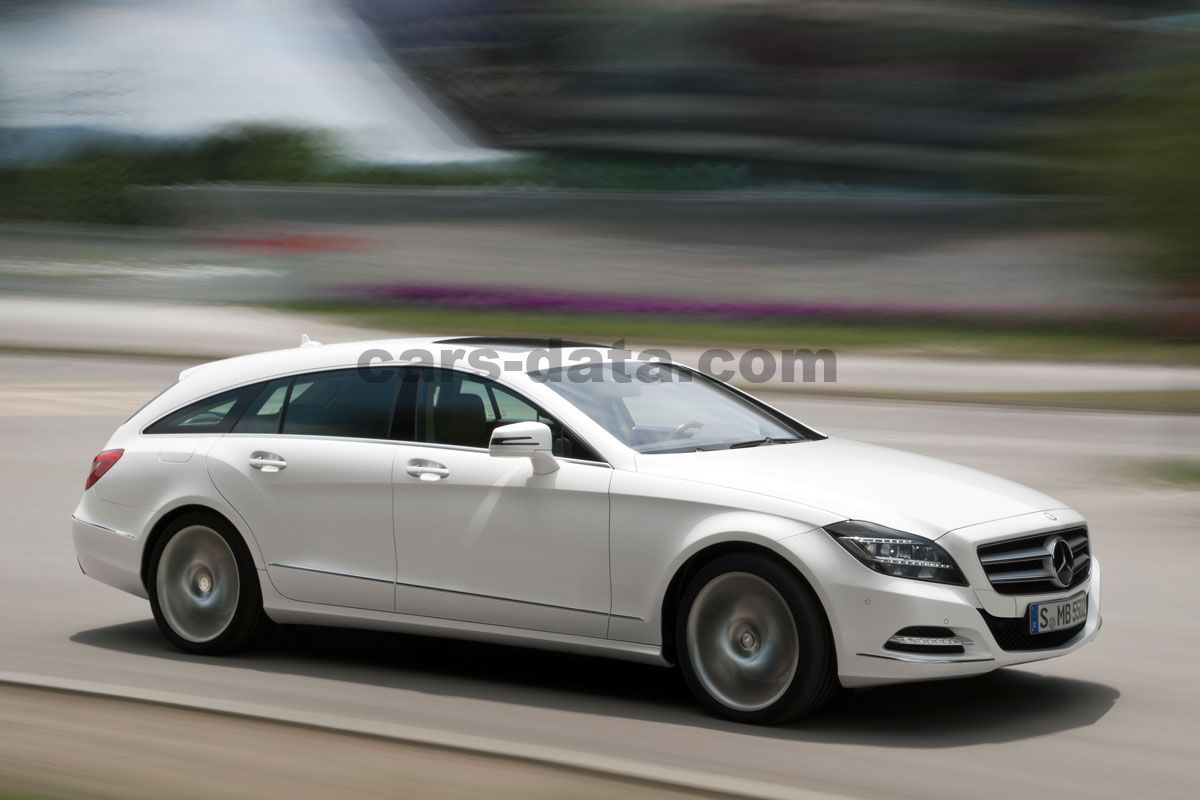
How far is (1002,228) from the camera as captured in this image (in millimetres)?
45531

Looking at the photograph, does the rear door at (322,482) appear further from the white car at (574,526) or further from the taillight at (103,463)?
the taillight at (103,463)

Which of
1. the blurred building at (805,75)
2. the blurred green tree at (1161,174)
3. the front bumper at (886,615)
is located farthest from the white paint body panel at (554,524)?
the blurred building at (805,75)

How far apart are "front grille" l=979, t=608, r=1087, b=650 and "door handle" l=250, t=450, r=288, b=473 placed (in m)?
3.13

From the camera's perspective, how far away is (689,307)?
43719 mm

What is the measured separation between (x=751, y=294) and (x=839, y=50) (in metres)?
11.0

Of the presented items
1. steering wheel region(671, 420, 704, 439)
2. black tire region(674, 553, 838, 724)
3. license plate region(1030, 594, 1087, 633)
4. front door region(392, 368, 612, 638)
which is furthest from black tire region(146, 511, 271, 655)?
license plate region(1030, 594, 1087, 633)

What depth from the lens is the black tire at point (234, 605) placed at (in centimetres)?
764

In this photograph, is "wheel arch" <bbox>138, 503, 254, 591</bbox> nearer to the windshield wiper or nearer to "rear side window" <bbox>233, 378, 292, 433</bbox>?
"rear side window" <bbox>233, 378, 292, 433</bbox>

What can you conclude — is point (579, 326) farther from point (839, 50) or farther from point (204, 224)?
point (204, 224)

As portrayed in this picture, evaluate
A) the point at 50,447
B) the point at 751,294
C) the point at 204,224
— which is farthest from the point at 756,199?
the point at 50,447

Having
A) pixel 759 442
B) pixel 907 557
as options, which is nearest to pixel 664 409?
pixel 759 442

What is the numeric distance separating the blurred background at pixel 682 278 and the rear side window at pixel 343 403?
1.07m

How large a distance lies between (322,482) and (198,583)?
919 millimetres

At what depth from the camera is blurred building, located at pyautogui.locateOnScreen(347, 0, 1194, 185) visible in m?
50.0
